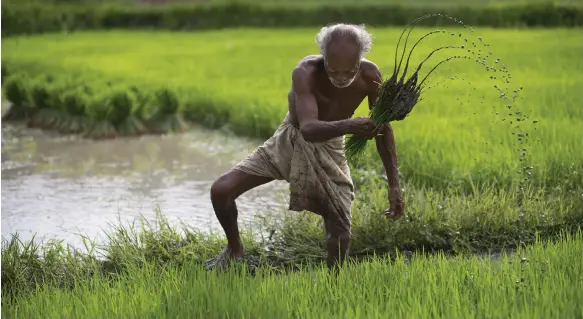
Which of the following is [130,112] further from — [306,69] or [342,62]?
[342,62]

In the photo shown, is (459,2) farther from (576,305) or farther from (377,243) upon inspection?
(576,305)

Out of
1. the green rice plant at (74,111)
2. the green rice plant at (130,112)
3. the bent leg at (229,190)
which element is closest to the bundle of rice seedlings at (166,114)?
the green rice plant at (130,112)

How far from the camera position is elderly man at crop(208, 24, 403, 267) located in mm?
3924

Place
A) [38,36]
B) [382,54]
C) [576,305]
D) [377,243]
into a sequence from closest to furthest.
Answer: [576,305] < [377,243] < [382,54] < [38,36]

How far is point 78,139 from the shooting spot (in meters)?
9.01

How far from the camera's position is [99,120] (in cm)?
918

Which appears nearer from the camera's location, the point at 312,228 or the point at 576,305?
the point at 576,305

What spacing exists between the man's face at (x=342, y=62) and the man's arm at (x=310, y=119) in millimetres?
117

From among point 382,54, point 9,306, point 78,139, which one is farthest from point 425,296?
point 382,54

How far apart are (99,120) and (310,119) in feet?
18.5

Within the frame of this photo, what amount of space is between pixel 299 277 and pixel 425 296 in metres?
0.53

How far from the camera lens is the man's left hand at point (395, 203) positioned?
4168mm

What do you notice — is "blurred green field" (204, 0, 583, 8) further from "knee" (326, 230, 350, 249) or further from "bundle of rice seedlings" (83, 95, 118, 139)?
"knee" (326, 230, 350, 249)

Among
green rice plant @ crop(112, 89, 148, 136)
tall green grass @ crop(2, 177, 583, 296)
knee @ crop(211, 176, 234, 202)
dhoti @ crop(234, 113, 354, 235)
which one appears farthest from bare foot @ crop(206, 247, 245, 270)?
green rice plant @ crop(112, 89, 148, 136)
